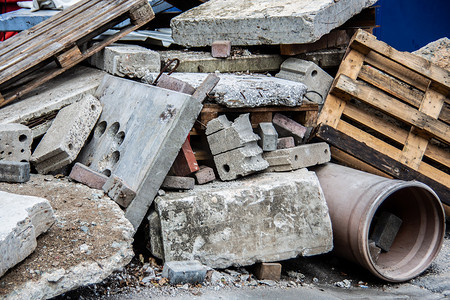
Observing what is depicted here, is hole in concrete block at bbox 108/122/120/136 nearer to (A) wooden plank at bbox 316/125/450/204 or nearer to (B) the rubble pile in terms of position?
(B) the rubble pile

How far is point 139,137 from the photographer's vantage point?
142 inches

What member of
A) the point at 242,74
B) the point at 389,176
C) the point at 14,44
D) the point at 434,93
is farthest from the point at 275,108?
the point at 14,44

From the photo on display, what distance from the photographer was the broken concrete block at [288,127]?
163 inches

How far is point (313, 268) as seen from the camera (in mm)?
3982

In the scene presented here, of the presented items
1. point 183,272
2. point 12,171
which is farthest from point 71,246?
point 12,171

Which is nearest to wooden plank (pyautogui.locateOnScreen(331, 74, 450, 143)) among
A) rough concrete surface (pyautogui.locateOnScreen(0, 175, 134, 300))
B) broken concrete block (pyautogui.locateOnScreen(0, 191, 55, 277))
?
rough concrete surface (pyautogui.locateOnScreen(0, 175, 134, 300))

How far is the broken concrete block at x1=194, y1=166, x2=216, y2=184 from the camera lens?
12.0 feet

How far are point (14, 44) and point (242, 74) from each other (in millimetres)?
2033

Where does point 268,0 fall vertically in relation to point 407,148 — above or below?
above

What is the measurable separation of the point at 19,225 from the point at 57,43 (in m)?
2.23

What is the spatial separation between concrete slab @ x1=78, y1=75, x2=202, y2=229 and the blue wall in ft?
16.5

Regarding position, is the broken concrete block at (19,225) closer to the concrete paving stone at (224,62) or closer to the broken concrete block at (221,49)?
the concrete paving stone at (224,62)

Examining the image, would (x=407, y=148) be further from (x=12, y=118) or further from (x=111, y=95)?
(x=12, y=118)

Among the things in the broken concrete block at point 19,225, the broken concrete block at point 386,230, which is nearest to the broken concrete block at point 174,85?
the broken concrete block at point 19,225
